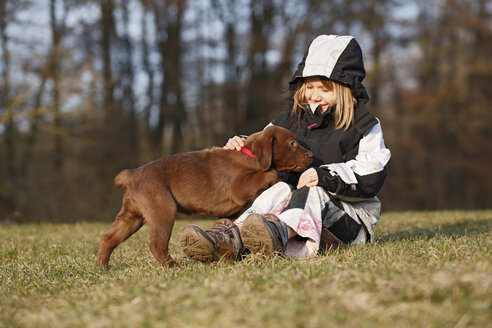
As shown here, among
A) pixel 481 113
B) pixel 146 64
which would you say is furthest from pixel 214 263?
pixel 481 113

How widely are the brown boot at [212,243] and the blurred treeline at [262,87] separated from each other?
586 inches

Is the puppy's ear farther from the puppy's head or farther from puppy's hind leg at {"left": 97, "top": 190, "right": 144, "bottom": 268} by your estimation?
puppy's hind leg at {"left": 97, "top": 190, "right": 144, "bottom": 268}

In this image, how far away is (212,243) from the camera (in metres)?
4.00

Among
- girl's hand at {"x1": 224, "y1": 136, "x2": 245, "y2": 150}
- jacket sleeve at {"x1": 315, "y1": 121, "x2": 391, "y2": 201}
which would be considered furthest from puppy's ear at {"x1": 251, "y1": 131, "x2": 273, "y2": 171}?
jacket sleeve at {"x1": 315, "y1": 121, "x2": 391, "y2": 201}

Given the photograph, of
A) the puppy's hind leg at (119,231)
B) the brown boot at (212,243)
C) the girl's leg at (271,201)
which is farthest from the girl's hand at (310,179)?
the puppy's hind leg at (119,231)

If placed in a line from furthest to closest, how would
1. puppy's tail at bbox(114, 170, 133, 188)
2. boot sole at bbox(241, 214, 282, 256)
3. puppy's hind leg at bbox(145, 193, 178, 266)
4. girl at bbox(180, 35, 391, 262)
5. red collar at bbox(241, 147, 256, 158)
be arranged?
red collar at bbox(241, 147, 256, 158) < puppy's tail at bbox(114, 170, 133, 188) < puppy's hind leg at bbox(145, 193, 178, 266) < girl at bbox(180, 35, 391, 262) < boot sole at bbox(241, 214, 282, 256)

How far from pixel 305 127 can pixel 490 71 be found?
68.4 feet

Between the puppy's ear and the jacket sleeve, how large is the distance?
0.51 m

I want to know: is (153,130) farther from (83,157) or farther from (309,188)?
(309,188)

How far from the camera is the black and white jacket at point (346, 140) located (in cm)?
451

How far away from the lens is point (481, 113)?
22.8 m

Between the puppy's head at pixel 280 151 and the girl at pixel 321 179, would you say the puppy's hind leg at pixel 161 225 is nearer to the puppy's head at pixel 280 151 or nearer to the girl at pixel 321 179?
the girl at pixel 321 179

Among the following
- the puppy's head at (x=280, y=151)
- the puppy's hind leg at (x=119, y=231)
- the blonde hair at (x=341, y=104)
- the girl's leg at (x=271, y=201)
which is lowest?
the puppy's hind leg at (x=119, y=231)

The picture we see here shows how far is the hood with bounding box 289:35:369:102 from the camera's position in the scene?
505 centimetres
